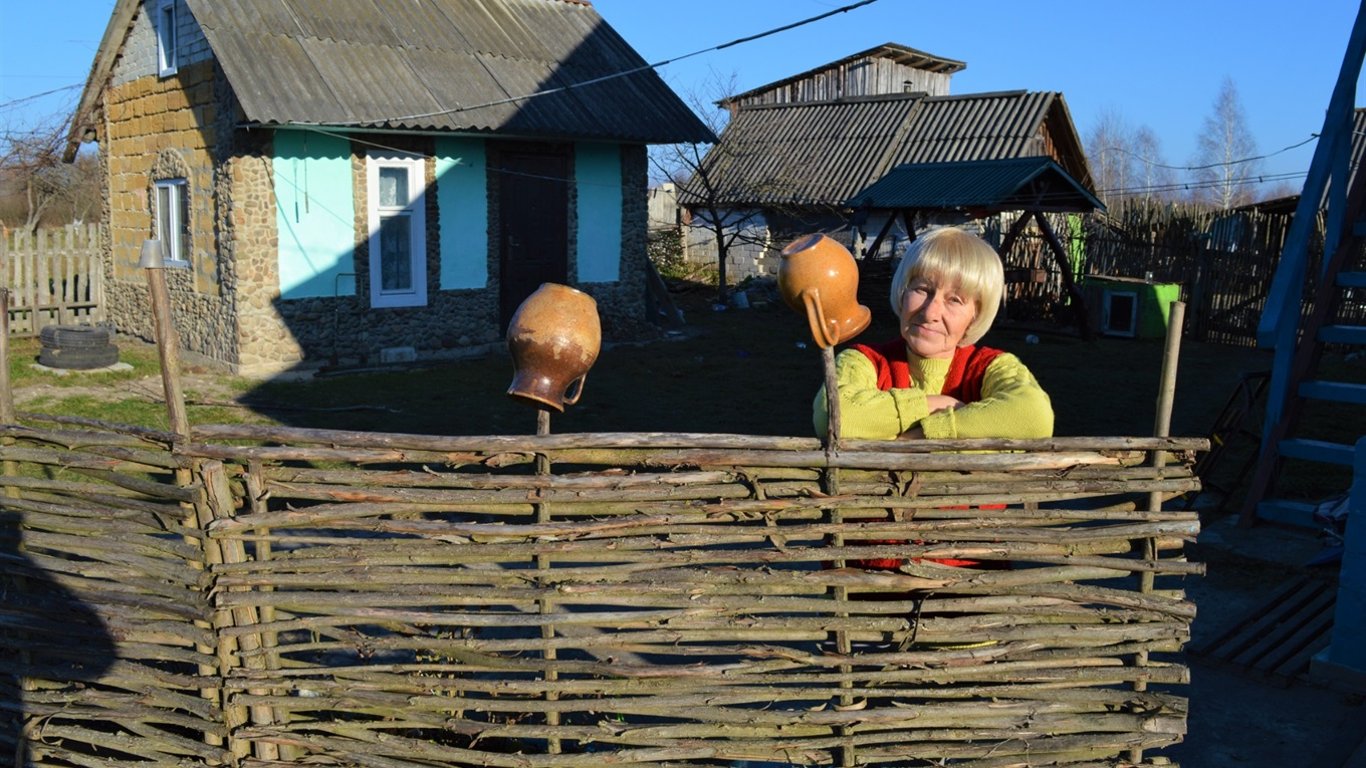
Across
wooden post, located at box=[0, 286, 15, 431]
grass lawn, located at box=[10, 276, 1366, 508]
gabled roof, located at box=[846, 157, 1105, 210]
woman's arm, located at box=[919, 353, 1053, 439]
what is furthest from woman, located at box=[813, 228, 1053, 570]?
gabled roof, located at box=[846, 157, 1105, 210]

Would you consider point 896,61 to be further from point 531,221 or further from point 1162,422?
point 1162,422

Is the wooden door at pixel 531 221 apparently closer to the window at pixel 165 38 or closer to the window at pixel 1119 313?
the window at pixel 165 38

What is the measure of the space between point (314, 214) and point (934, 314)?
424 inches

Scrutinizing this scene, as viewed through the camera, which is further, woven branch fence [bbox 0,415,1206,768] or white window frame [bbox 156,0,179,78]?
white window frame [bbox 156,0,179,78]

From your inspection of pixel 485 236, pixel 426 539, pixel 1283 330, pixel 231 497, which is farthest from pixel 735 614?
pixel 485 236

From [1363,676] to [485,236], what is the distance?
11.2m

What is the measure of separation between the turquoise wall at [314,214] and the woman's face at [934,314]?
34.8ft

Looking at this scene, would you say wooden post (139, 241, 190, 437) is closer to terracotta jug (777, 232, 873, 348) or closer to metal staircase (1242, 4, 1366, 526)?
terracotta jug (777, 232, 873, 348)

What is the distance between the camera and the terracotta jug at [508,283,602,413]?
2631 millimetres

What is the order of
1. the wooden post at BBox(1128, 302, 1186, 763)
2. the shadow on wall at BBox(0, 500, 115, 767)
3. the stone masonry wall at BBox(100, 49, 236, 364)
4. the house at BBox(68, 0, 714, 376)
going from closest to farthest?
the wooden post at BBox(1128, 302, 1186, 763)
the shadow on wall at BBox(0, 500, 115, 767)
the house at BBox(68, 0, 714, 376)
the stone masonry wall at BBox(100, 49, 236, 364)

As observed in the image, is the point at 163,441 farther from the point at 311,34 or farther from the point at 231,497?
the point at 311,34

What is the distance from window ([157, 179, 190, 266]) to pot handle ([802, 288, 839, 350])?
478 inches

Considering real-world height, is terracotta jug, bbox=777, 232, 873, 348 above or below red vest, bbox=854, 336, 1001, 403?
above

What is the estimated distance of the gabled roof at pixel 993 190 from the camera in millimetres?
15320
